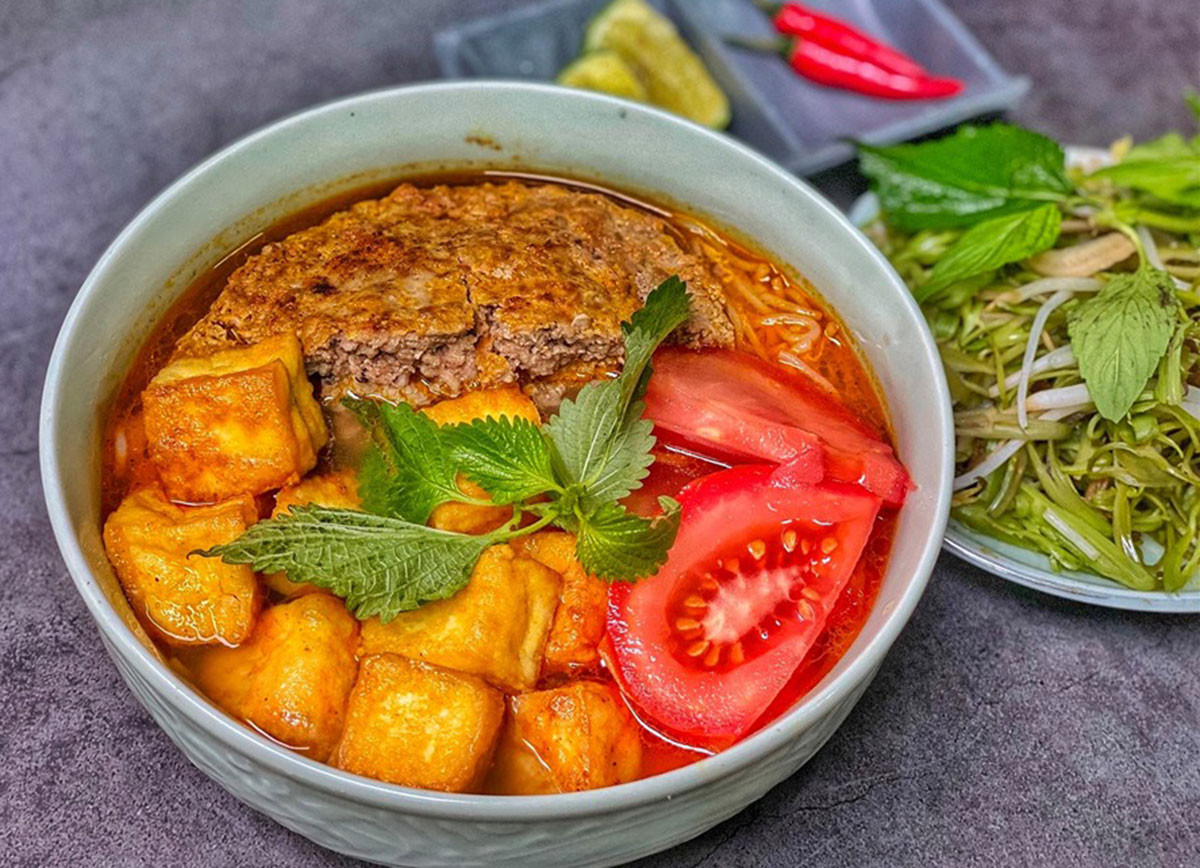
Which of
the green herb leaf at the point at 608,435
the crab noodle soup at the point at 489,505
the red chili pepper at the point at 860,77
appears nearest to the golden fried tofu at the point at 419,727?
the crab noodle soup at the point at 489,505

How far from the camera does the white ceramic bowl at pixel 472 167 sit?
1.70m

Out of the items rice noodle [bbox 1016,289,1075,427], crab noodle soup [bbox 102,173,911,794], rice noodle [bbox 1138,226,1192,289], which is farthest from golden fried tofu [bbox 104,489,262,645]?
rice noodle [bbox 1138,226,1192,289]

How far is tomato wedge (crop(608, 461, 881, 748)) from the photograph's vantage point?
194 cm

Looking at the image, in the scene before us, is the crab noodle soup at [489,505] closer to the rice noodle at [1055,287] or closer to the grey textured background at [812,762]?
the grey textured background at [812,762]

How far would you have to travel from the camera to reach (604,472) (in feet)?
6.66

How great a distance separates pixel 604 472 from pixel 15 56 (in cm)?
254

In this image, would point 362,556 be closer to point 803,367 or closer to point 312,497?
point 312,497

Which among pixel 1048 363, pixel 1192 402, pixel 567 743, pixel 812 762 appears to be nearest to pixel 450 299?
pixel 567 743

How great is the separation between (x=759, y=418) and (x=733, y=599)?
1.33 ft

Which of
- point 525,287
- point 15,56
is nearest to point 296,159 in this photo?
point 525,287

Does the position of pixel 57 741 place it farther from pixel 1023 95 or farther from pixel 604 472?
pixel 1023 95

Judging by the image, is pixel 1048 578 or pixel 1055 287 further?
pixel 1055 287

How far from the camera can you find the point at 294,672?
186cm

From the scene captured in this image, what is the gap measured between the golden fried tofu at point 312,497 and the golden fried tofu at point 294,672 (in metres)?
0.04
